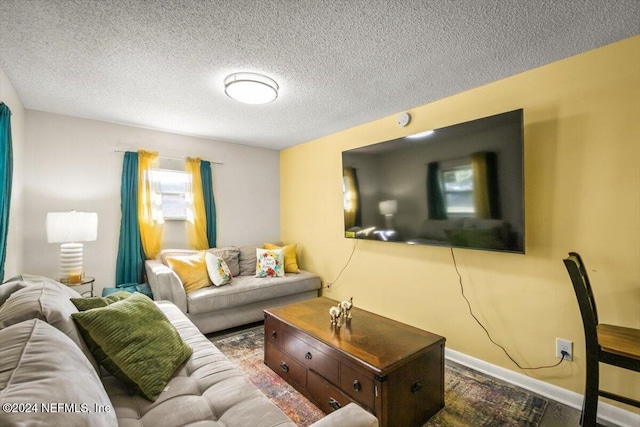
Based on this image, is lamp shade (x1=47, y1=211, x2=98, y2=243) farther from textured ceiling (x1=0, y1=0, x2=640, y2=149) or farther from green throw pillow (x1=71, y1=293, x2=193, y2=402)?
green throw pillow (x1=71, y1=293, x2=193, y2=402)

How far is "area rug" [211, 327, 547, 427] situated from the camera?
1704 millimetres

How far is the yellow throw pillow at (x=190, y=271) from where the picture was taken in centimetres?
296

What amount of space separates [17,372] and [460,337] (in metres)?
2.72

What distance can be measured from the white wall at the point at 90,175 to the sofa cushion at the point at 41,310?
200cm

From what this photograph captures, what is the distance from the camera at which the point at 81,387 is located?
81 centimetres

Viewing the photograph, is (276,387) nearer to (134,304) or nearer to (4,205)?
(134,304)

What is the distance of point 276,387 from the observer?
2045 millimetres

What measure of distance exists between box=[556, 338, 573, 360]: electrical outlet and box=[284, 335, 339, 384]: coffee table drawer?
1556 mm

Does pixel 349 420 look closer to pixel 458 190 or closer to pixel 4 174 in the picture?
pixel 458 190

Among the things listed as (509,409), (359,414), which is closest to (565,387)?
(509,409)

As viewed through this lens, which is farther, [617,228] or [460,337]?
[460,337]

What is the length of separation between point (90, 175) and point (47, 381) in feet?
10.1

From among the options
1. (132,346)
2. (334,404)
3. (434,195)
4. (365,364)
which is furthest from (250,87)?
(334,404)

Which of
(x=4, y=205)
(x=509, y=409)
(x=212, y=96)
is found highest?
(x=212, y=96)
